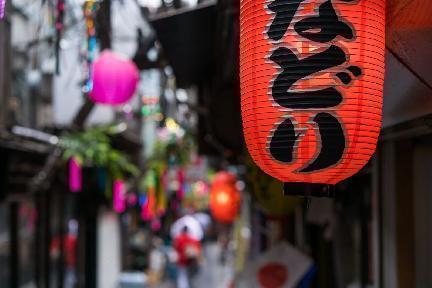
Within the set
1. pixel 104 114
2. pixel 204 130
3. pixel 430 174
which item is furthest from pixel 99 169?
pixel 430 174

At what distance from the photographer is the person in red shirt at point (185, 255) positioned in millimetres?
25500

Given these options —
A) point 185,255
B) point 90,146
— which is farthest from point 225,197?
point 185,255

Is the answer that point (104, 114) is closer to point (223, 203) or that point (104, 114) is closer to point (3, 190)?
point (223, 203)

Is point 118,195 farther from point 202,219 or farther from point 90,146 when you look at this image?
point 202,219

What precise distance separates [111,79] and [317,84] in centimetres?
508

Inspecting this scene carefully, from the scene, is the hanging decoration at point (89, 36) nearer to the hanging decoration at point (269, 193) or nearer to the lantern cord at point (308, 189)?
the hanging decoration at point (269, 193)

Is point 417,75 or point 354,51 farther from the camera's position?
point 417,75

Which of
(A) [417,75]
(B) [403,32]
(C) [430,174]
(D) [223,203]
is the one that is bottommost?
(D) [223,203]

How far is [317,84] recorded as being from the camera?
129 inches

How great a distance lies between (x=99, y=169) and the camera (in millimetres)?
15133

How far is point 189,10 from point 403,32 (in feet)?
13.2

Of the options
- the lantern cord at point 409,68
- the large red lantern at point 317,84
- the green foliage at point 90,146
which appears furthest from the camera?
the green foliage at point 90,146

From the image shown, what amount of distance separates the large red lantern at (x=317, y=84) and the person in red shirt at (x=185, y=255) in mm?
22354

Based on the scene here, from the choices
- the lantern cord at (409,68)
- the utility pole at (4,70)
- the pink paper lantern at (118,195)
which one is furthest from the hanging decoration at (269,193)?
the pink paper lantern at (118,195)
